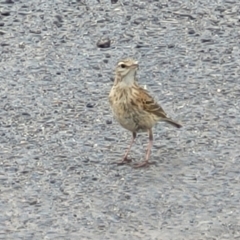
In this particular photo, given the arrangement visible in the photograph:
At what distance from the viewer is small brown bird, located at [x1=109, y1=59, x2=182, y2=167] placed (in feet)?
30.4

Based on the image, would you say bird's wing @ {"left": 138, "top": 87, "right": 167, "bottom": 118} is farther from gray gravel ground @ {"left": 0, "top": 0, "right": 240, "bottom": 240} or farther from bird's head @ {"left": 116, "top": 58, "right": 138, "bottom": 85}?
gray gravel ground @ {"left": 0, "top": 0, "right": 240, "bottom": 240}

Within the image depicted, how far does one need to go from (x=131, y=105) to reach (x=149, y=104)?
0.56 ft

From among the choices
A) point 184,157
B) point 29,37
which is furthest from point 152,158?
point 29,37

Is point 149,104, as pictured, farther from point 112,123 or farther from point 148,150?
point 112,123

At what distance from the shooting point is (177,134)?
9.74 meters

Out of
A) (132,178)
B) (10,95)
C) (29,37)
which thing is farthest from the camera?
(29,37)

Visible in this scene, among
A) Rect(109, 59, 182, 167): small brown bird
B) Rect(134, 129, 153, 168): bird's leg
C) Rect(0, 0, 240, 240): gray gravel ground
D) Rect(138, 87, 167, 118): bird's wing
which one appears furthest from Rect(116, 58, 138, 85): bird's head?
Rect(0, 0, 240, 240): gray gravel ground

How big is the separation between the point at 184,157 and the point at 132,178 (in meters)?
0.53

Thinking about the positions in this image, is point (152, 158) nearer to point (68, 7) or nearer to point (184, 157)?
point (184, 157)

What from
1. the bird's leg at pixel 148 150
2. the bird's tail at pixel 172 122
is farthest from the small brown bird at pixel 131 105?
the bird's tail at pixel 172 122

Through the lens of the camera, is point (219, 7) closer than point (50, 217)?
No

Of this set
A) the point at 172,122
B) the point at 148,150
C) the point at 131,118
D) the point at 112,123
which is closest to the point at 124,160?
the point at 148,150

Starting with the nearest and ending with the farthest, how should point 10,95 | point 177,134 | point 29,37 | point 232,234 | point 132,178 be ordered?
point 232,234 < point 132,178 < point 177,134 < point 10,95 < point 29,37

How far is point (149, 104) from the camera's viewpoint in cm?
939
